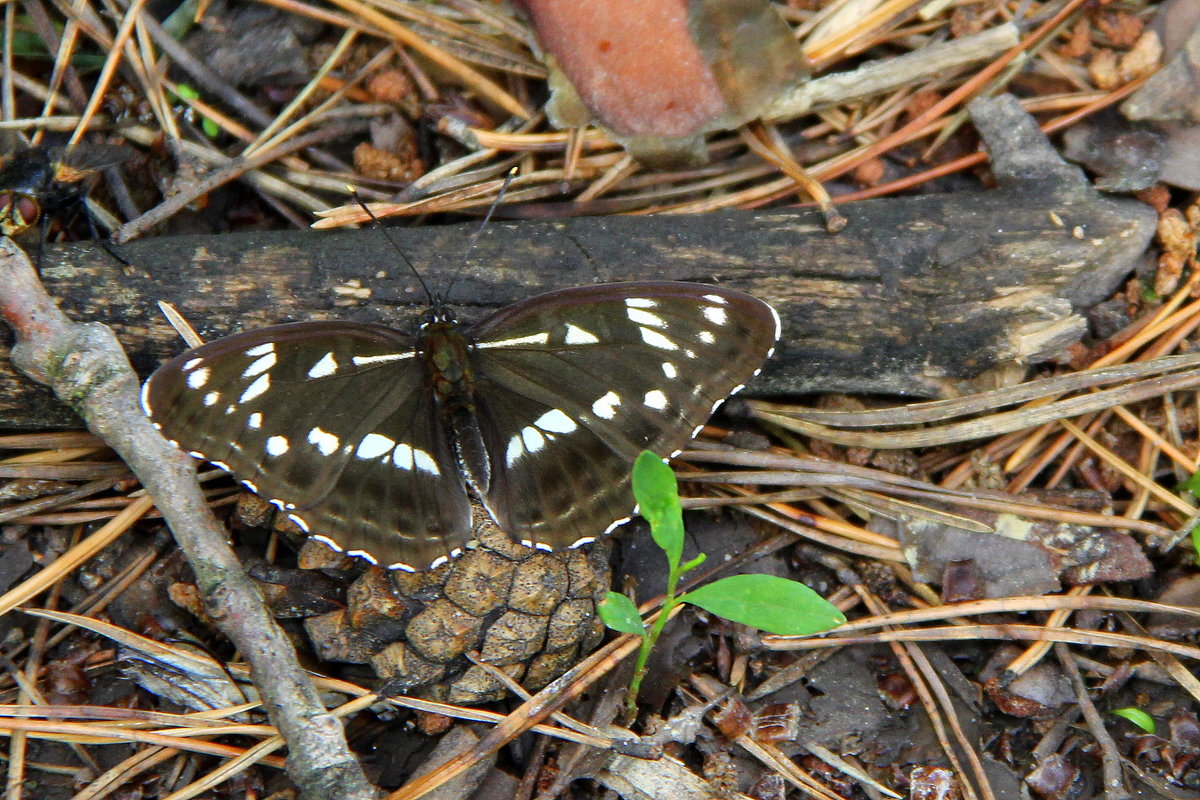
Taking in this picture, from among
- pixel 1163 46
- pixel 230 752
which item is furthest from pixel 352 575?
pixel 1163 46

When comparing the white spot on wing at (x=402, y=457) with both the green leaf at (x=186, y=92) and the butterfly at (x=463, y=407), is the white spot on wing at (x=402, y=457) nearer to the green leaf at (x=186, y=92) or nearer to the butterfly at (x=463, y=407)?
the butterfly at (x=463, y=407)

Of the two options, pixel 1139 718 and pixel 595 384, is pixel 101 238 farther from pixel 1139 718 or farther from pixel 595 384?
pixel 1139 718

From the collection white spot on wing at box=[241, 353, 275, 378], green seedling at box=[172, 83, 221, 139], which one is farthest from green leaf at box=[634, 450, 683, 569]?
green seedling at box=[172, 83, 221, 139]

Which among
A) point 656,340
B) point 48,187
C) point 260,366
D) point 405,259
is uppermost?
point 48,187

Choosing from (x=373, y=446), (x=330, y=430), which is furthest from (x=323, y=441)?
(x=373, y=446)

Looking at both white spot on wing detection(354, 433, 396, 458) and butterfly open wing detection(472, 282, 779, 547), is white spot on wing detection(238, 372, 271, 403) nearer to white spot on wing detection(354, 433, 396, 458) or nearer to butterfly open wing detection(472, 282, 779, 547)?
white spot on wing detection(354, 433, 396, 458)
